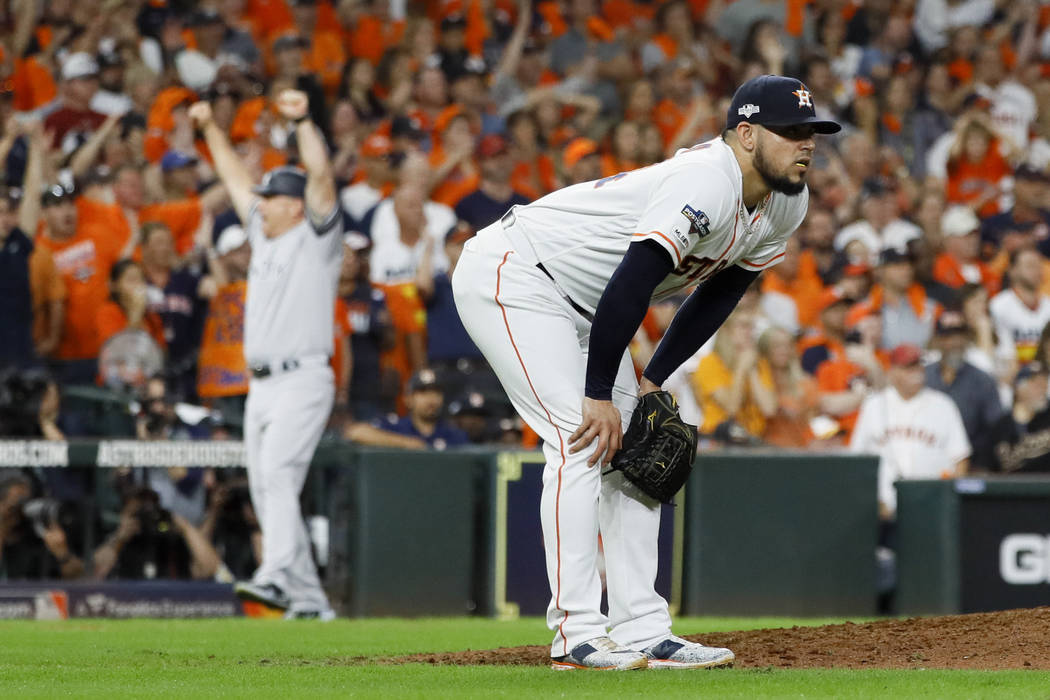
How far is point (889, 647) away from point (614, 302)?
179 centimetres

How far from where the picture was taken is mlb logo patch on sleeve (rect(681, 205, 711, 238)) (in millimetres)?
4703

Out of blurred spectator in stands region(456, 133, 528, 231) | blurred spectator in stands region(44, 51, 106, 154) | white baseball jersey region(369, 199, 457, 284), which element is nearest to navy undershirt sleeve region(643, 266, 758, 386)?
white baseball jersey region(369, 199, 457, 284)

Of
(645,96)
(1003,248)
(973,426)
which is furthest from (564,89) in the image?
(973,426)

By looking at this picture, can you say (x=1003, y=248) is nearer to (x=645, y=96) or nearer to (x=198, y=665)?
(x=645, y=96)

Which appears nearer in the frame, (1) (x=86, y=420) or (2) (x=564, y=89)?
(1) (x=86, y=420)

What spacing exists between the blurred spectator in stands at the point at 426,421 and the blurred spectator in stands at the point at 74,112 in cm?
376

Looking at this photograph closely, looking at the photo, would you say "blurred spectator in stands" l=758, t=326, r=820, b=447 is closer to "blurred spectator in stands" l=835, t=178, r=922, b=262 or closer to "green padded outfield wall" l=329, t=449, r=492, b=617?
"blurred spectator in stands" l=835, t=178, r=922, b=262

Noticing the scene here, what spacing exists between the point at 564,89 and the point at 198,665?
946 centimetres

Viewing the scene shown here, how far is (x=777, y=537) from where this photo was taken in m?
9.46

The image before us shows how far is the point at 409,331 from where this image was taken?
10961mm

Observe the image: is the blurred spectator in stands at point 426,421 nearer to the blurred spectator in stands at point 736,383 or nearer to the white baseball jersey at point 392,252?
the white baseball jersey at point 392,252

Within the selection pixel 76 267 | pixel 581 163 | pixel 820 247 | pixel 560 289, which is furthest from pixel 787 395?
pixel 560 289

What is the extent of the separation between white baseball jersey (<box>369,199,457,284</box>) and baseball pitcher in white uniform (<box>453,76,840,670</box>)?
19.7ft

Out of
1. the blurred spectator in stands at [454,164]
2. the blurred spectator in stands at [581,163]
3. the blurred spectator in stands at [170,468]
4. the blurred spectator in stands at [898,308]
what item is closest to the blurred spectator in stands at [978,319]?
the blurred spectator in stands at [898,308]
